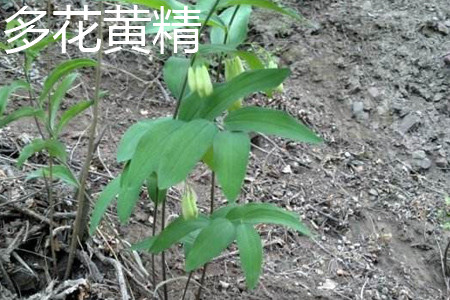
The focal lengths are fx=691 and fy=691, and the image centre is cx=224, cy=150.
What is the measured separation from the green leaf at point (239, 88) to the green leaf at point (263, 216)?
272mm

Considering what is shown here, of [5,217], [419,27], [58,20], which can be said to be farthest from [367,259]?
[58,20]

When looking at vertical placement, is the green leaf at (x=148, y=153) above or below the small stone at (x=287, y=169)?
above

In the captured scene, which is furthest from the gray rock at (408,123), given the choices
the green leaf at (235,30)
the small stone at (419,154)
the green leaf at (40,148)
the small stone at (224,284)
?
the green leaf at (40,148)

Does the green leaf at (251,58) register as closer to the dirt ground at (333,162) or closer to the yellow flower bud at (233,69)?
the yellow flower bud at (233,69)

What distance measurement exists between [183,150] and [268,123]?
175 millimetres

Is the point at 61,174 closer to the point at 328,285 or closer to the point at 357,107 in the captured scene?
the point at 328,285

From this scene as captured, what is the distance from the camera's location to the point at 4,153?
89.5 inches

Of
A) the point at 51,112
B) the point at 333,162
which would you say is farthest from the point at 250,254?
the point at 333,162

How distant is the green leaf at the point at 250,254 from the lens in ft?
4.49

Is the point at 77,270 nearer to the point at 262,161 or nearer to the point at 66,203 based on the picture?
the point at 66,203

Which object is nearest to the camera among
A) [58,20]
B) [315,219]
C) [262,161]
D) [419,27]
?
[315,219]

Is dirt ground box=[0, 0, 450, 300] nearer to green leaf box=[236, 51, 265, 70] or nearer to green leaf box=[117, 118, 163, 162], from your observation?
green leaf box=[117, 118, 163, 162]

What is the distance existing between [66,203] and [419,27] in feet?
6.53

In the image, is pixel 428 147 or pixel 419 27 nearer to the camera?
pixel 428 147
